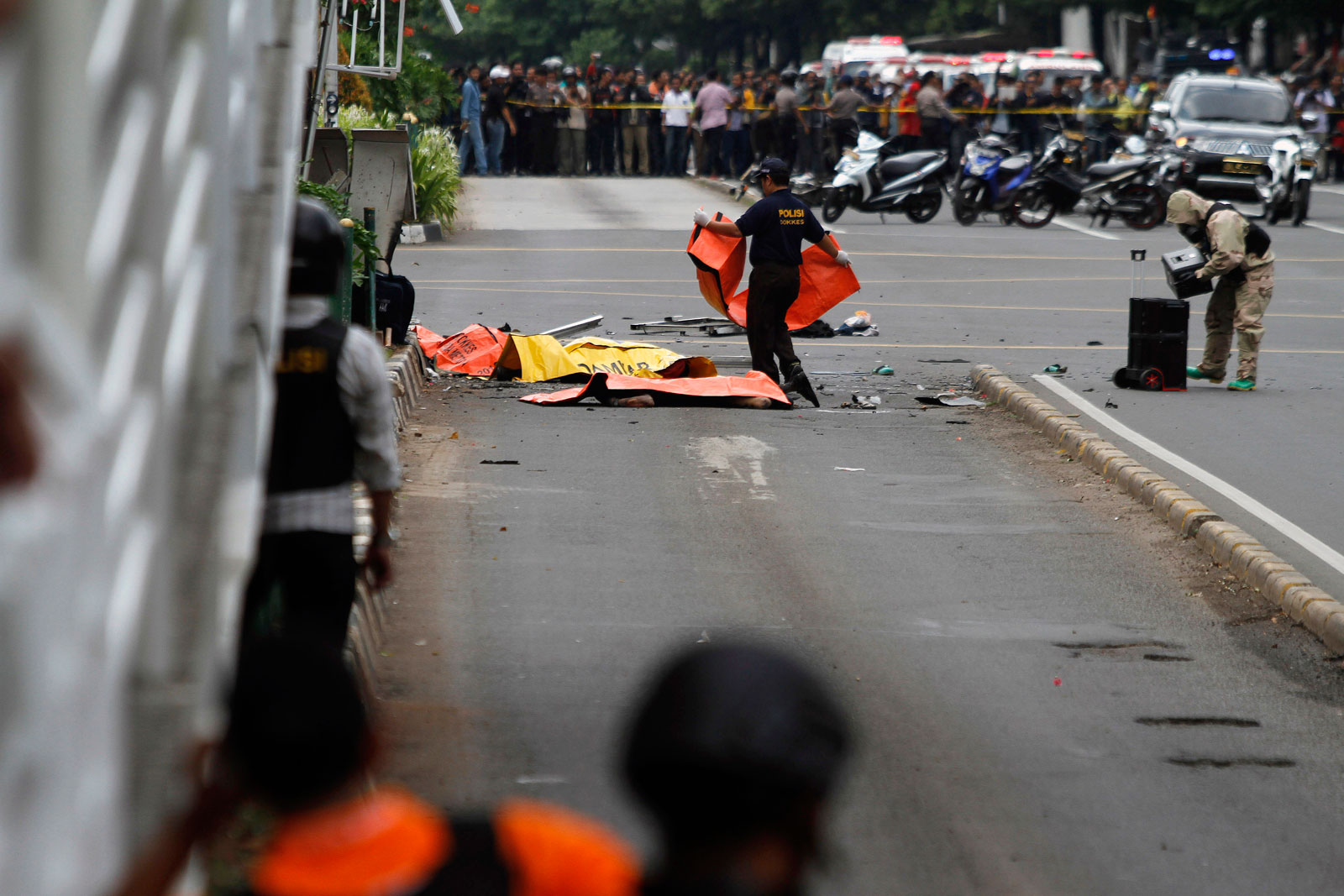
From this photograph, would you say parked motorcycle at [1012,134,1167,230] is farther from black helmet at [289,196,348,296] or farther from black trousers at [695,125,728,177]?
black helmet at [289,196,348,296]

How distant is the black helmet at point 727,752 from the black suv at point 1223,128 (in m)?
27.3

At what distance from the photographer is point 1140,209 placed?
2758cm

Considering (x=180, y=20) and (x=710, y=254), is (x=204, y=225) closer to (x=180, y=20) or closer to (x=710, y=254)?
(x=180, y=20)

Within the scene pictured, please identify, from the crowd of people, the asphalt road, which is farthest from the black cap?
the crowd of people

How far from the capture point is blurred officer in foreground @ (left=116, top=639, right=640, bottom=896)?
2135 mm

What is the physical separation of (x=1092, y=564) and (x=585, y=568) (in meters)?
2.60

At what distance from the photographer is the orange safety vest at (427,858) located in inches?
83.7

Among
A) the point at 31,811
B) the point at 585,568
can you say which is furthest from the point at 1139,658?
the point at 31,811

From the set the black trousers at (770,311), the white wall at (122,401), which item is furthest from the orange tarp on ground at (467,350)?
the white wall at (122,401)

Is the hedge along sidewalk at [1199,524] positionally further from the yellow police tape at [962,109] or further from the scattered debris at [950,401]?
the yellow police tape at [962,109]

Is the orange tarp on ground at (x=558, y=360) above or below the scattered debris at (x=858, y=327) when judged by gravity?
above

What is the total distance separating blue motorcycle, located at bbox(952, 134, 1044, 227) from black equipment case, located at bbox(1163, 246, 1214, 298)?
13553 mm

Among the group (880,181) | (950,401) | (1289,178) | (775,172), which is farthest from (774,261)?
(1289,178)

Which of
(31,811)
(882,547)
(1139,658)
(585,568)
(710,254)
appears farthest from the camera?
(710,254)
